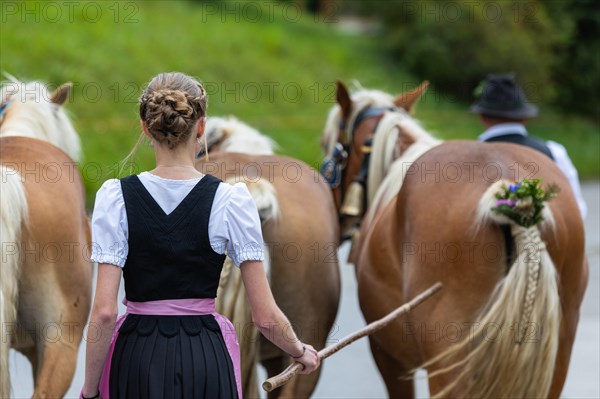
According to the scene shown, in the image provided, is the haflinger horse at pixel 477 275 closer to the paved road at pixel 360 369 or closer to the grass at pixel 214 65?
the paved road at pixel 360 369

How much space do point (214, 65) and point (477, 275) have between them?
16396mm

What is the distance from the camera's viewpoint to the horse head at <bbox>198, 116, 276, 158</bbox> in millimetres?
5477

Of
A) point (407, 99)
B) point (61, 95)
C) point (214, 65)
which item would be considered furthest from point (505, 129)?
point (214, 65)

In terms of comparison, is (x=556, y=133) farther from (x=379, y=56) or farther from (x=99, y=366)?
(x=99, y=366)

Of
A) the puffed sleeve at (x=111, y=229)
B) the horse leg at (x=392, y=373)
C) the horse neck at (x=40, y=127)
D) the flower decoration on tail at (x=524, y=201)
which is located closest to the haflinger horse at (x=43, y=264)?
the horse neck at (x=40, y=127)

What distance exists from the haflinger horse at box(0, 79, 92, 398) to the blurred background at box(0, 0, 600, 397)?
17.5 feet

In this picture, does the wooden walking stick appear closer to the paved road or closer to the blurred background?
the paved road

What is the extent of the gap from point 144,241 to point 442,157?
207 centimetres

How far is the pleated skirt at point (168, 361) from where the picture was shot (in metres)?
2.88

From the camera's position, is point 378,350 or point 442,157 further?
point 378,350

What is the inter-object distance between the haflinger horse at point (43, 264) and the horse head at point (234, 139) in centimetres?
103

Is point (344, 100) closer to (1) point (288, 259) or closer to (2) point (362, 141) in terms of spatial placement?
(2) point (362, 141)

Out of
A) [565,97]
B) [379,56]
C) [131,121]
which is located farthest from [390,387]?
[565,97]

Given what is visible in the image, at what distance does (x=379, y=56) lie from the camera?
2609cm
